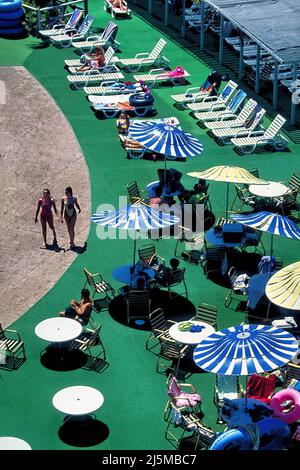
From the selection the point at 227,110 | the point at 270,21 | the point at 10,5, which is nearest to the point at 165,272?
the point at 227,110

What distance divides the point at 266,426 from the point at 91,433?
3.38m

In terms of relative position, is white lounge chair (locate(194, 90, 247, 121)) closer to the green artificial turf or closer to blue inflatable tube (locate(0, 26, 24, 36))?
the green artificial turf

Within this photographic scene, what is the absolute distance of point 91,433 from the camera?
2173 centimetres

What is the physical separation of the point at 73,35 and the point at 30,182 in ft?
36.7

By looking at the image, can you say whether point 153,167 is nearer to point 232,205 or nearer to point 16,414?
point 232,205

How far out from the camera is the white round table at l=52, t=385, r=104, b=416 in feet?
70.3

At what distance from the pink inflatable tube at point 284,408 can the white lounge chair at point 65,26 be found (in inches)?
906

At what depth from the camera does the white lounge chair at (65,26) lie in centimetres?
4161

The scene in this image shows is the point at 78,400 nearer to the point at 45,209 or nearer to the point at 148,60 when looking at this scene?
the point at 45,209

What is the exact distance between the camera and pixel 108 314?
2548 centimetres

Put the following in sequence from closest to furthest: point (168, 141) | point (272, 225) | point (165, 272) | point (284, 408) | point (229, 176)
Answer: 1. point (284, 408)
2. point (272, 225)
3. point (165, 272)
4. point (229, 176)
5. point (168, 141)

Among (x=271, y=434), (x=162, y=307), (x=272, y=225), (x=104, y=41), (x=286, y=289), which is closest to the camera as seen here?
(x=271, y=434)
